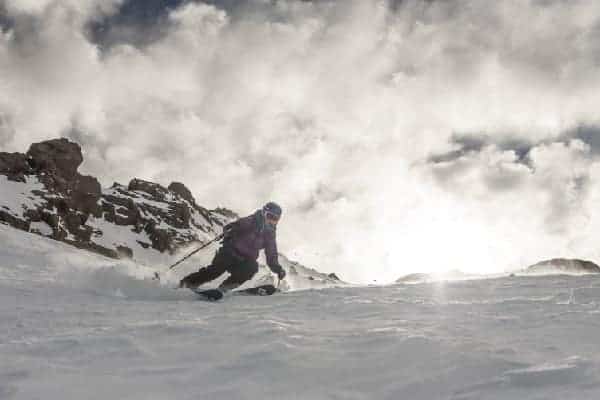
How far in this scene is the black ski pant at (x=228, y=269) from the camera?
9906 millimetres

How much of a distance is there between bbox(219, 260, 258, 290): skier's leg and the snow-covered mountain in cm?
3819

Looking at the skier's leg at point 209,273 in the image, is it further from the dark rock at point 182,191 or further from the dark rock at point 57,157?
the dark rock at point 182,191

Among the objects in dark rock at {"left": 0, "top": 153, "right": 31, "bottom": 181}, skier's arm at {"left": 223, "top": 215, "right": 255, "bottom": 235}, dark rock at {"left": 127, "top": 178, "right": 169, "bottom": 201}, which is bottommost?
skier's arm at {"left": 223, "top": 215, "right": 255, "bottom": 235}

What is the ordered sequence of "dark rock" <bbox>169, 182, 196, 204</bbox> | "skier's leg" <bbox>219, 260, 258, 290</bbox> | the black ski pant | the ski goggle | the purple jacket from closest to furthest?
the black ski pant → "skier's leg" <bbox>219, 260, 258, 290</bbox> → the purple jacket → the ski goggle → "dark rock" <bbox>169, 182, 196, 204</bbox>

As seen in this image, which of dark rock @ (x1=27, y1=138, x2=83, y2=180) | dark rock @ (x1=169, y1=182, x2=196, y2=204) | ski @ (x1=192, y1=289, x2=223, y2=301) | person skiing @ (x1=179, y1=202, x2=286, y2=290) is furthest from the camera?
dark rock @ (x1=169, y1=182, x2=196, y2=204)

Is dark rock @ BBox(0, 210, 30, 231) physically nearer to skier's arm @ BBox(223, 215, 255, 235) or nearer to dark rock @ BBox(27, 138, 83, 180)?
dark rock @ BBox(27, 138, 83, 180)

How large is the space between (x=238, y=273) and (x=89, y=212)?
240ft

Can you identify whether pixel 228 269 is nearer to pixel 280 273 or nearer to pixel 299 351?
pixel 280 273

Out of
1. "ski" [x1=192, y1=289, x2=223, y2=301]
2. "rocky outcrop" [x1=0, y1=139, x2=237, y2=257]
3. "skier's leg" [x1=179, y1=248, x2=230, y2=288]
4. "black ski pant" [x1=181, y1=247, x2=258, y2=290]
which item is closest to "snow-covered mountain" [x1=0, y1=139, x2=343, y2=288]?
"rocky outcrop" [x1=0, y1=139, x2=237, y2=257]

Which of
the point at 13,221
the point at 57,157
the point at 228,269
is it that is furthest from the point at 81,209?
the point at 228,269

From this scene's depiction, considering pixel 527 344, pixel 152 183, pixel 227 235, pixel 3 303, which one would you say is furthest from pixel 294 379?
pixel 152 183

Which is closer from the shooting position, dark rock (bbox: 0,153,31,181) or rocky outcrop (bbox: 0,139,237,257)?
rocky outcrop (bbox: 0,139,237,257)

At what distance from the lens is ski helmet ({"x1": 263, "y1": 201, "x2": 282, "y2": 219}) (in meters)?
10.8

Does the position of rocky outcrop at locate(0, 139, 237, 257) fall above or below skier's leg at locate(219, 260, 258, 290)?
above
